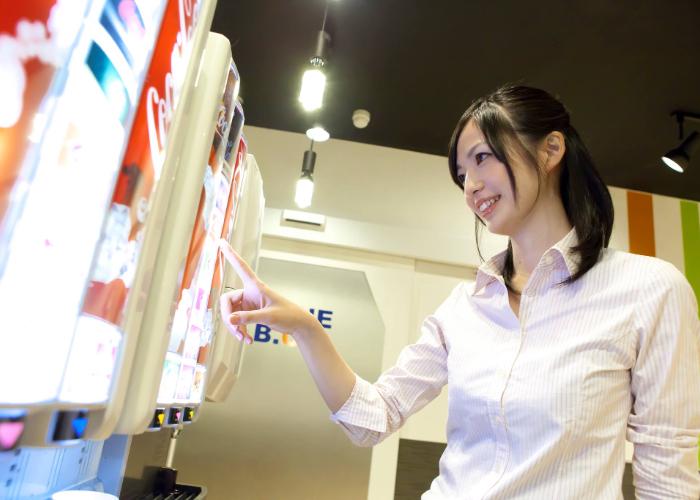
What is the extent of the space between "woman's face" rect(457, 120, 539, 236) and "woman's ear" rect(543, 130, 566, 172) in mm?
71

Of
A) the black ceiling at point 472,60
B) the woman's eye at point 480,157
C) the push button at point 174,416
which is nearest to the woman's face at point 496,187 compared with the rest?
the woman's eye at point 480,157

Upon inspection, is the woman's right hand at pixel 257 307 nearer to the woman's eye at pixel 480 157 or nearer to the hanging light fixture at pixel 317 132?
the woman's eye at pixel 480 157

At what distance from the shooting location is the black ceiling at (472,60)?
246cm

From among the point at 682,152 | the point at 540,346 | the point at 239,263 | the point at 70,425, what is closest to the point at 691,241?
the point at 682,152

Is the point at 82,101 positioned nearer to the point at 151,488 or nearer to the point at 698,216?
the point at 151,488

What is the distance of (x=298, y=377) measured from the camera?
3283 millimetres

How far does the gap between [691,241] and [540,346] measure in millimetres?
3515

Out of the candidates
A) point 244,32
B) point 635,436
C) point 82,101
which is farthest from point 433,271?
point 82,101

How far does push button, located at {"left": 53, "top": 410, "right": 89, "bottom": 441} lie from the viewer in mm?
535

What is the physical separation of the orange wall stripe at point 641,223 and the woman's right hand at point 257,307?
11.0 ft

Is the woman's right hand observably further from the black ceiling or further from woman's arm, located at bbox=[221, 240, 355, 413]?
the black ceiling

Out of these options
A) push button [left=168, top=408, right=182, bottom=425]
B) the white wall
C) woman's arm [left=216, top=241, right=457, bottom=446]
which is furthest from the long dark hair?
the white wall

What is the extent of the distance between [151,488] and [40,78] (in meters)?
1.51

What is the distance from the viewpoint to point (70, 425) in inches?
22.1
